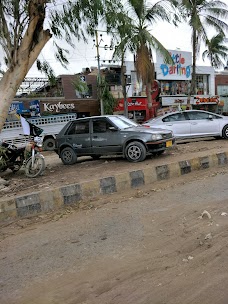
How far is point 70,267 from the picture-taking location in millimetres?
3629

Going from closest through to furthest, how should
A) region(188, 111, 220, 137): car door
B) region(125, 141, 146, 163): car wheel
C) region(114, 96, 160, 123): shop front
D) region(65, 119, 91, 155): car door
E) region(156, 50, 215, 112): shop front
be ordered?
1. region(125, 141, 146, 163): car wheel
2. region(65, 119, 91, 155): car door
3. region(188, 111, 220, 137): car door
4. region(114, 96, 160, 123): shop front
5. region(156, 50, 215, 112): shop front

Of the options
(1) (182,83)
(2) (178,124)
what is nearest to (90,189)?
(2) (178,124)

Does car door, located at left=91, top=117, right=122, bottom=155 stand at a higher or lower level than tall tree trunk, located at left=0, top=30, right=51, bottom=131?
lower

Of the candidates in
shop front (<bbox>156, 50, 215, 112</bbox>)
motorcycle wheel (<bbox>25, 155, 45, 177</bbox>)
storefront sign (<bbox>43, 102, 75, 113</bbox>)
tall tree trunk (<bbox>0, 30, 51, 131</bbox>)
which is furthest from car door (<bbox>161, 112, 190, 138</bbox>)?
shop front (<bbox>156, 50, 215, 112</bbox>)

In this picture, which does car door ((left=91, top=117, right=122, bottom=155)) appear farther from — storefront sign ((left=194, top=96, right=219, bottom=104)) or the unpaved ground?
storefront sign ((left=194, top=96, right=219, bottom=104))

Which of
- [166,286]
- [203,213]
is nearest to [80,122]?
[203,213]

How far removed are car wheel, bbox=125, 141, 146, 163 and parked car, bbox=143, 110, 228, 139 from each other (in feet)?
13.0

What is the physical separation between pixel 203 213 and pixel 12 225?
3.18 m

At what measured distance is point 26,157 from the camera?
8.46 m

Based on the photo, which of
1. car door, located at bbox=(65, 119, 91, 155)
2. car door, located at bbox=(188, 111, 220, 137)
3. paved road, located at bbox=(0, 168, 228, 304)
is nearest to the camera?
paved road, located at bbox=(0, 168, 228, 304)

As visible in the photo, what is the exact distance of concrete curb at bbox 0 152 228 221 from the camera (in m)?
5.93

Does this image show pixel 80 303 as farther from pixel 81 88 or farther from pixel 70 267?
pixel 81 88

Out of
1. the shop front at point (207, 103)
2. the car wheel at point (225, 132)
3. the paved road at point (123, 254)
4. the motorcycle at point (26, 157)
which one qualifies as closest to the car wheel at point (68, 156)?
the motorcycle at point (26, 157)

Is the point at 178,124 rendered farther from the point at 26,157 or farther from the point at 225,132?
the point at 26,157
